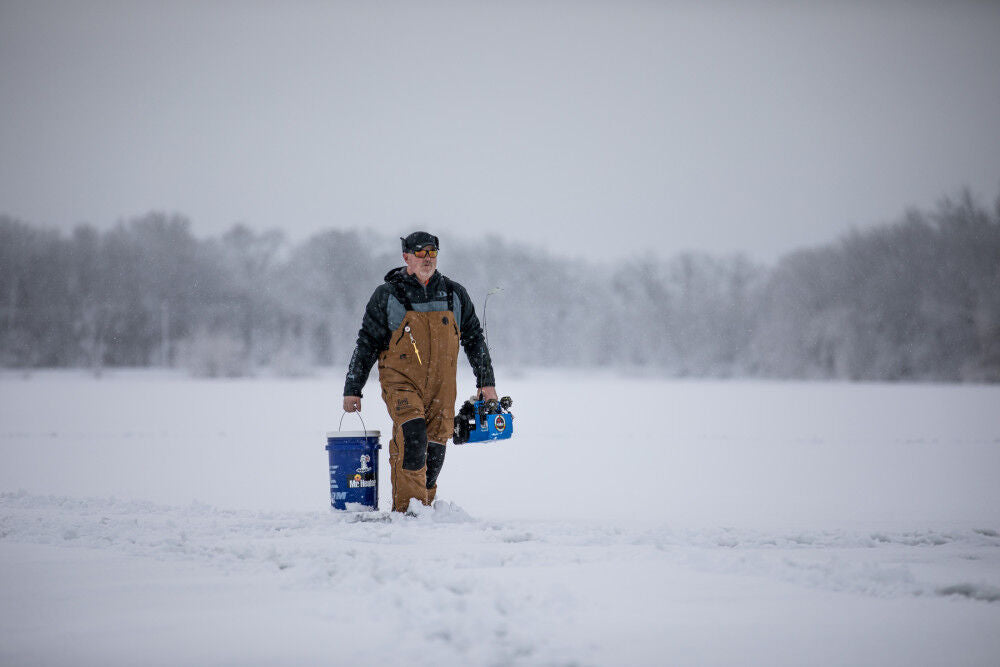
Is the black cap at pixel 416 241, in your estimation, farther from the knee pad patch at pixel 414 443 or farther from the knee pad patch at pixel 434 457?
the knee pad patch at pixel 434 457

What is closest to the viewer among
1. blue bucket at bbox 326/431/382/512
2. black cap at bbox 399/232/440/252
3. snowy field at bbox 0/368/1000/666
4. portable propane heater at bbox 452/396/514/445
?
snowy field at bbox 0/368/1000/666

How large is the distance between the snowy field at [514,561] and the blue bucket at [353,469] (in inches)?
6.4

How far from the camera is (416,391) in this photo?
4910 mm

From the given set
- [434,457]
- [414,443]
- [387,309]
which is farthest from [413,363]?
[434,457]

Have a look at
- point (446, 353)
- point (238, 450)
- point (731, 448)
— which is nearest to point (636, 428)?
point (731, 448)

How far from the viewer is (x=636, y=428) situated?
41.2 feet

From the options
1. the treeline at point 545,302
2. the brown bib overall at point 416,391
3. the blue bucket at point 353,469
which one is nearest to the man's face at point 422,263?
the brown bib overall at point 416,391

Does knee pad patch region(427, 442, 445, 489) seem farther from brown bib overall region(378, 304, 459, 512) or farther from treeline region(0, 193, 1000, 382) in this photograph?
treeline region(0, 193, 1000, 382)

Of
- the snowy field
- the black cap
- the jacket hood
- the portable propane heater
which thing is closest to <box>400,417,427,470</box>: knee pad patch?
the snowy field

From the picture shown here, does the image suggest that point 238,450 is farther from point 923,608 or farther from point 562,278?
point 562,278

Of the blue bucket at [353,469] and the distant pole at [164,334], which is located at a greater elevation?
the distant pole at [164,334]

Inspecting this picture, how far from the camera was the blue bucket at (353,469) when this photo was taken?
16.1 ft

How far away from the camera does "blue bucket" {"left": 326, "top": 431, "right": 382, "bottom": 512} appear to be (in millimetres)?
4898

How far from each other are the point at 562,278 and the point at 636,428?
42.2 m
